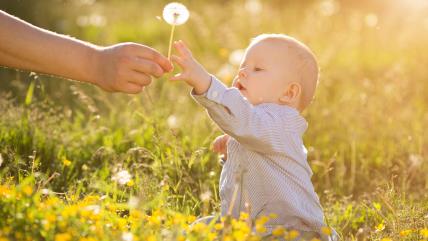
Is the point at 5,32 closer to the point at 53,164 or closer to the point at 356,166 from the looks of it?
the point at 53,164

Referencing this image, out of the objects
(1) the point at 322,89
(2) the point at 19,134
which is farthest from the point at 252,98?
(1) the point at 322,89

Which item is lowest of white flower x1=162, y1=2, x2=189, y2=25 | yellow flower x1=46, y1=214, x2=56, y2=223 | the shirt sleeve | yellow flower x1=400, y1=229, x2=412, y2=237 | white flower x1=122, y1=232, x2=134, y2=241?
yellow flower x1=400, y1=229, x2=412, y2=237

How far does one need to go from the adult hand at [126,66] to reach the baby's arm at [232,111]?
0.40 ft

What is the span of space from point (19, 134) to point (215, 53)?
3.94 m

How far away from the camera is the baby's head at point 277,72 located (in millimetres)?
3080

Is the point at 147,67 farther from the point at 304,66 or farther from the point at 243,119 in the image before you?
the point at 304,66

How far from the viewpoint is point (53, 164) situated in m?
3.76

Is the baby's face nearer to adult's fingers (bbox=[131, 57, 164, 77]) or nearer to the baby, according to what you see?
the baby

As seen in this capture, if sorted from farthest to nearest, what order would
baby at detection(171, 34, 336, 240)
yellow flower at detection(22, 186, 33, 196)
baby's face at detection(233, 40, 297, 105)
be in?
baby's face at detection(233, 40, 297, 105) < baby at detection(171, 34, 336, 240) < yellow flower at detection(22, 186, 33, 196)

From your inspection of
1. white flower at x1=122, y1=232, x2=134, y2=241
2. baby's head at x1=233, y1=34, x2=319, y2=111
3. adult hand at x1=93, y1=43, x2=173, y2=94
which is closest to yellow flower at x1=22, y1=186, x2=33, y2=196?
white flower at x1=122, y1=232, x2=134, y2=241

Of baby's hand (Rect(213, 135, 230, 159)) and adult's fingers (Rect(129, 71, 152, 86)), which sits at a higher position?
adult's fingers (Rect(129, 71, 152, 86))

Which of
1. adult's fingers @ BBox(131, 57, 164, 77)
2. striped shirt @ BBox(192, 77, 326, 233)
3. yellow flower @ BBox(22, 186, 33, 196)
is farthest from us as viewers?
striped shirt @ BBox(192, 77, 326, 233)

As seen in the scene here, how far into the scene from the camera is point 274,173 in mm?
2963

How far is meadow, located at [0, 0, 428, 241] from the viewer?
253 centimetres
